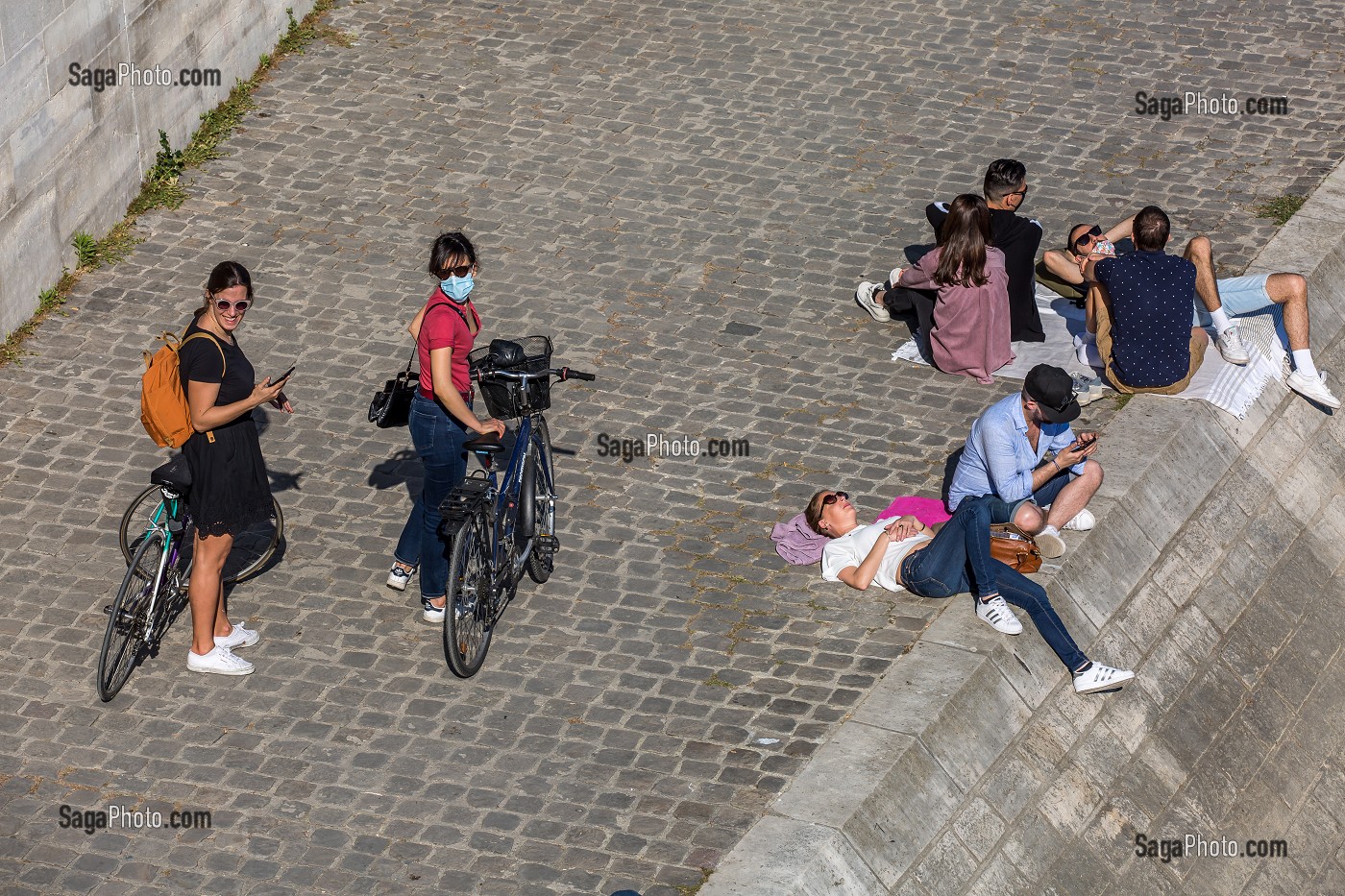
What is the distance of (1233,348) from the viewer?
11977 millimetres

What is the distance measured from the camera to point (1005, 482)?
9.83 metres

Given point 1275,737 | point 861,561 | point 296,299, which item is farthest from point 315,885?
point 1275,737

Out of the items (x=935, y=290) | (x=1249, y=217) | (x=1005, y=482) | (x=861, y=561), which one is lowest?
(x=861, y=561)

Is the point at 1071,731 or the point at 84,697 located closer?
the point at 84,697

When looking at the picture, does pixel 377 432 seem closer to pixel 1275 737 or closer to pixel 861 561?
pixel 861 561

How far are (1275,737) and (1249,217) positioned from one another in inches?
179

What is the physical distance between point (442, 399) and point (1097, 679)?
3.81 meters

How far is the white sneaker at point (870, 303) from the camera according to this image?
40.1ft

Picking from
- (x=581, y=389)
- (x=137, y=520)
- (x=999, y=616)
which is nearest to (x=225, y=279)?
(x=137, y=520)

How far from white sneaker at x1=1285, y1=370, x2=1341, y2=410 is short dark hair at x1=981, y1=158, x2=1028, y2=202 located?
7.55 feet

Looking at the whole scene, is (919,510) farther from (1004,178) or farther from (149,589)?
(149,589)

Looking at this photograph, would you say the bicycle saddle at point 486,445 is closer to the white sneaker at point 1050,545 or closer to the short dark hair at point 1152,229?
the white sneaker at point 1050,545

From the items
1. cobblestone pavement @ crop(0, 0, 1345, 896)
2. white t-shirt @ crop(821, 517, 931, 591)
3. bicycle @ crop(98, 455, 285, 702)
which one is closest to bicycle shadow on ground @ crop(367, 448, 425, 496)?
cobblestone pavement @ crop(0, 0, 1345, 896)

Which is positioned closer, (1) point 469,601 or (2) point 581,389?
(1) point 469,601
